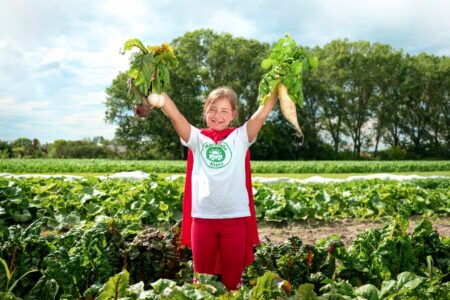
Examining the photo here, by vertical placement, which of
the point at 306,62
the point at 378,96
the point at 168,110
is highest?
the point at 378,96

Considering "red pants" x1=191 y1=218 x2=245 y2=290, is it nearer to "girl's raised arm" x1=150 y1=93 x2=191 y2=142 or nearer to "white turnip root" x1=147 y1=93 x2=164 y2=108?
"girl's raised arm" x1=150 y1=93 x2=191 y2=142

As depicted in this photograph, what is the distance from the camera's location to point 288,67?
116 inches

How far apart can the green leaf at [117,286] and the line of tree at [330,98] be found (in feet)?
112

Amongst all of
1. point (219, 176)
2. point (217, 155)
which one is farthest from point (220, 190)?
point (217, 155)

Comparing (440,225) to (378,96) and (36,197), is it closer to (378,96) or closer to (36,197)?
(36,197)

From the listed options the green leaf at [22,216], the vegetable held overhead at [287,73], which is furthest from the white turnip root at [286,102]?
the green leaf at [22,216]

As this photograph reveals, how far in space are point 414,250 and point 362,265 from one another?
1.46 ft

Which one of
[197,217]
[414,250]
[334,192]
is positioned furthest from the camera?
[334,192]

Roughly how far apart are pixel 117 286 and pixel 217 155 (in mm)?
1202

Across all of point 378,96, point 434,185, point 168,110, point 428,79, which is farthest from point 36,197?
point 428,79

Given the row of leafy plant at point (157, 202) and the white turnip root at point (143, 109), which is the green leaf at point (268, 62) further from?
the row of leafy plant at point (157, 202)

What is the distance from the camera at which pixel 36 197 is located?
23.9 ft

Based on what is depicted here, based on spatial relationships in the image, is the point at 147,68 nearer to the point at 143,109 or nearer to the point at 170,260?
the point at 143,109

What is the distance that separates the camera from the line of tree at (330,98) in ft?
126
